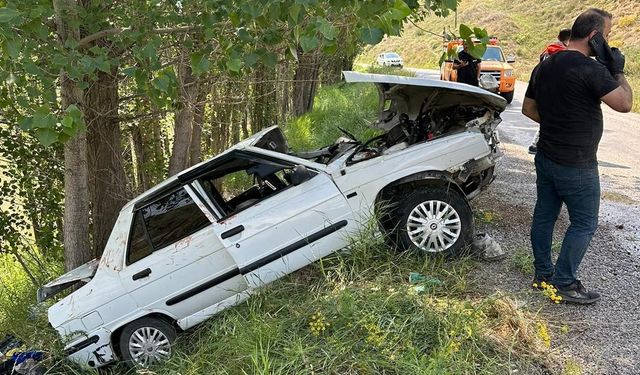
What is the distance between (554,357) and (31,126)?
3.49 meters

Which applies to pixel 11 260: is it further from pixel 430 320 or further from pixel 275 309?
pixel 430 320

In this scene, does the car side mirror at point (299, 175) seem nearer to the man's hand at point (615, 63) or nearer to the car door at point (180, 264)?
the car door at point (180, 264)

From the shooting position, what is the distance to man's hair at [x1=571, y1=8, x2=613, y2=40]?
3.75 m

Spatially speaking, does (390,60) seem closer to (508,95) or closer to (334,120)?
(508,95)

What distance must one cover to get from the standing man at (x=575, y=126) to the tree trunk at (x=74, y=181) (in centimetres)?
381

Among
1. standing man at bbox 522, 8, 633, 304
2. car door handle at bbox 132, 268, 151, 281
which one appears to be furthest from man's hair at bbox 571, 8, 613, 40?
car door handle at bbox 132, 268, 151, 281

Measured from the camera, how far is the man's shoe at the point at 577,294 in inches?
159

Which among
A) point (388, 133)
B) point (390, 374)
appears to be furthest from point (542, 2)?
point (390, 374)

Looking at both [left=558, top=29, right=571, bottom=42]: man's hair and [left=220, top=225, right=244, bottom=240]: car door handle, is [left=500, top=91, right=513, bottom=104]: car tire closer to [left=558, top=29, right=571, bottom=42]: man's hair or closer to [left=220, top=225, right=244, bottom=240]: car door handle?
[left=558, top=29, right=571, bottom=42]: man's hair

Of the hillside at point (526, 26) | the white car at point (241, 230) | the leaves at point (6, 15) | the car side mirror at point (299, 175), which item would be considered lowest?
the hillside at point (526, 26)

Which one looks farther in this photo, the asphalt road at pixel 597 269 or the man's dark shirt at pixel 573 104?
the man's dark shirt at pixel 573 104

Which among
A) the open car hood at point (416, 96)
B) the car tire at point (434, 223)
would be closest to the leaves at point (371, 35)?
the open car hood at point (416, 96)

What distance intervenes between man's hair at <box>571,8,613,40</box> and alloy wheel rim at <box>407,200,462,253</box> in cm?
171

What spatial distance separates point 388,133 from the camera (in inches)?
239
